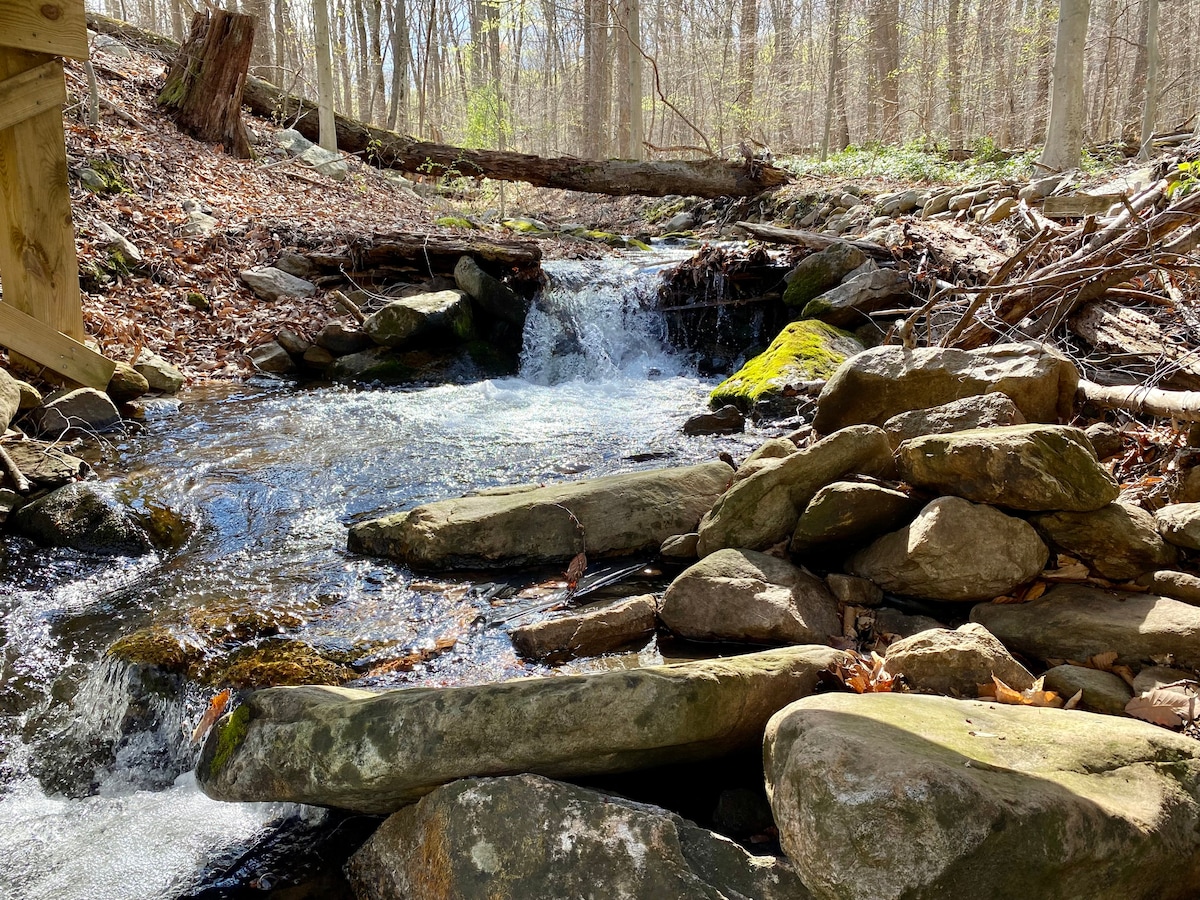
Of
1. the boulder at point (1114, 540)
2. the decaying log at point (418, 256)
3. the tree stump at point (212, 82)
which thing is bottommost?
the boulder at point (1114, 540)

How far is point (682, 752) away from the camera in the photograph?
2.54 m

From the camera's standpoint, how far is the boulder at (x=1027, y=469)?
3.16 meters

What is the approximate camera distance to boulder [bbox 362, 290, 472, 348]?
8.69 m

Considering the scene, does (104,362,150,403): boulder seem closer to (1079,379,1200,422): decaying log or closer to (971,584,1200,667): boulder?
(971,584,1200,667): boulder

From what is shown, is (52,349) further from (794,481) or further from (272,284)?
(794,481)

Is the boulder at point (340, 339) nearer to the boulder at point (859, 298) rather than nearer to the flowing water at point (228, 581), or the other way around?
the flowing water at point (228, 581)

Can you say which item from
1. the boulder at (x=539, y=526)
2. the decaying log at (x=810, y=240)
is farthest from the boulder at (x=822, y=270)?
the boulder at (x=539, y=526)

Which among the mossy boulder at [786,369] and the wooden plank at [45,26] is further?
the mossy boulder at [786,369]

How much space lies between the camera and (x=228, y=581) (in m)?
4.16

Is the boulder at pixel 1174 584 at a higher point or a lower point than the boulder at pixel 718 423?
higher

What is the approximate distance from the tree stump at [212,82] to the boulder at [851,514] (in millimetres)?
12304

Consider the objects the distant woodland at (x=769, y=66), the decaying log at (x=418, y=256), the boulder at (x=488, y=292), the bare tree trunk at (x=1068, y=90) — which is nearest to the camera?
the boulder at (x=488, y=292)

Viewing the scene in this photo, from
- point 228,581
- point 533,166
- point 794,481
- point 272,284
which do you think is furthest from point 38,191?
point 533,166

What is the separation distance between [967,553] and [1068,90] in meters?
11.7
